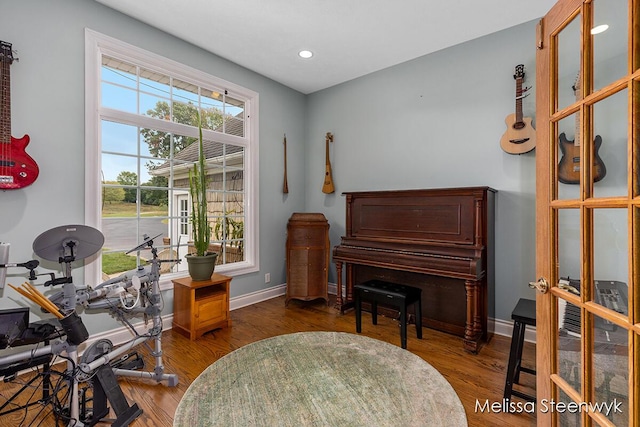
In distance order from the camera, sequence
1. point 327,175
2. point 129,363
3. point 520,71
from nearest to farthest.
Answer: point 129,363 → point 520,71 → point 327,175

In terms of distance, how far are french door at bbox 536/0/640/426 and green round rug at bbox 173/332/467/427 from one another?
1.68 feet

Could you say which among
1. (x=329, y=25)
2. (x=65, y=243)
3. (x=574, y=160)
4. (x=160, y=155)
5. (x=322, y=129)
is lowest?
(x=65, y=243)

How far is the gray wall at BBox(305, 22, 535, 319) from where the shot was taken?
267cm

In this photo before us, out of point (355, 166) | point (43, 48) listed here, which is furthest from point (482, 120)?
point (43, 48)

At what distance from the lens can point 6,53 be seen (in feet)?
6.40

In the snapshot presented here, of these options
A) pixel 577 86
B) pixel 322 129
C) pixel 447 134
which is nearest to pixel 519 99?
pixel 447 134

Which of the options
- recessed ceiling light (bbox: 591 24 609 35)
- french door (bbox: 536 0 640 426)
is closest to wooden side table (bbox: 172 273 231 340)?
french door (bbox: 536 0 640 426)

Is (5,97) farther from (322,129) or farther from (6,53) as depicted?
(322,129)

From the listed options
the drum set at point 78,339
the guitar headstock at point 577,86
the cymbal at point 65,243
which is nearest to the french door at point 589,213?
the guitar headstock at point 577,86

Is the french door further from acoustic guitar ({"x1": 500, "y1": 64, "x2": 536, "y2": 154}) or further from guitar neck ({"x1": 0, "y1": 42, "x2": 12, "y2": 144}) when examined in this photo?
guitar neck ({"x1": 0, "y1": 42, "x2": 12, "y2": 144})

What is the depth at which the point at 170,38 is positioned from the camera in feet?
9.43

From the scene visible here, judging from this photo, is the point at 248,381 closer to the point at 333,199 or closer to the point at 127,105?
the point at 127,105

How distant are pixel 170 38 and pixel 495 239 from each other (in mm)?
3757

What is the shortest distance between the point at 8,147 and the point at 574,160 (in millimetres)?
3185
